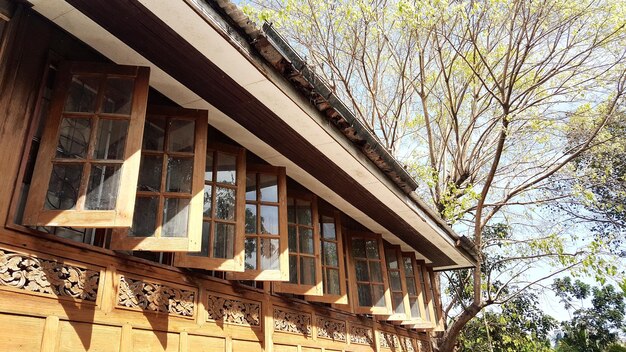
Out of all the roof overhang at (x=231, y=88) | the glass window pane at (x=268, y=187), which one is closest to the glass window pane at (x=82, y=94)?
the roof overhang at (x=231, y=88)

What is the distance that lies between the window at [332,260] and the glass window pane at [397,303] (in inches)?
50.9

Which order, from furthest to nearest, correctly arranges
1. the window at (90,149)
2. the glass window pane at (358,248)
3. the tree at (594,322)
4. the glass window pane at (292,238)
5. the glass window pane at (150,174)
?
the tree at (594,322) < the glass window pane at (358,248) < the glass window pane at (292,238) < the glass window pane at (150,174) < the window at (90,149)

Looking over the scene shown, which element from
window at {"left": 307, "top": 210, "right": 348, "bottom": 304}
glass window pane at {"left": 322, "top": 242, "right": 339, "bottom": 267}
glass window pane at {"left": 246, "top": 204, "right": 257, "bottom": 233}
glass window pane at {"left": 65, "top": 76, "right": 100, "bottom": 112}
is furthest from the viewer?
glass window pane at {"left": 322, "top": 242, "right": 339, "bottom": 267}

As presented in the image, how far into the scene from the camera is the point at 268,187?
14.5ft

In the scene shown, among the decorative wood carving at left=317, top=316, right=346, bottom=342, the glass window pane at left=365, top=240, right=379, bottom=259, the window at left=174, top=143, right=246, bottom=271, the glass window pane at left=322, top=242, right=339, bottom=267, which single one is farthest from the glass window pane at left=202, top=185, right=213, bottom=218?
the glass window pane at left=365, top=240, right=379, bottom=259

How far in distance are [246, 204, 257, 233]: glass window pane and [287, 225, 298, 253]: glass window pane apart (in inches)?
22.1

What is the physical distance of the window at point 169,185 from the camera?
9.71 ft

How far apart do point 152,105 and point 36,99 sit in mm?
835

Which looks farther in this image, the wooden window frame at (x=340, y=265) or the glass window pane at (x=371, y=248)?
the glass window pane at (x=371, y=248)

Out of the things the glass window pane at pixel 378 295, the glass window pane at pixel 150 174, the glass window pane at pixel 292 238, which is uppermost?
the glass window pane at pixel 150 174

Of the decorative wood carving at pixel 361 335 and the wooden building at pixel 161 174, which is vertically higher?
the wooden building at pixel 161 174

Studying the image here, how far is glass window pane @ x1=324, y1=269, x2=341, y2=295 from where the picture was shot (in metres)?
5.05

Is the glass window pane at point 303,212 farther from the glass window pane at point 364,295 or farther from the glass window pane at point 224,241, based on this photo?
the glass window pane at point 364,295

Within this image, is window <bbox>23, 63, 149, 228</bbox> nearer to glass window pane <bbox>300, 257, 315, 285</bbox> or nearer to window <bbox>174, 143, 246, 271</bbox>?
window <bbox>174, 143, 246, 271</bbox>
